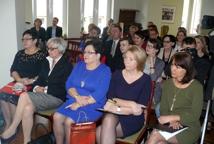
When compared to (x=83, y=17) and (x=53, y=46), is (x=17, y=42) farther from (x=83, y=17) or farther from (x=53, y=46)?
(x=83, y=17)

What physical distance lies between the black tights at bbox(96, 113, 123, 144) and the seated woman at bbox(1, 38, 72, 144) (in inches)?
32.4

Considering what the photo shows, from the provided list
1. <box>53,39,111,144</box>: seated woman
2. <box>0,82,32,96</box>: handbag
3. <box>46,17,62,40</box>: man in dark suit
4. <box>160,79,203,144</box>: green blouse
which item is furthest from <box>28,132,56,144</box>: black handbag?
<box>46,17,62,40</box>: man in dark suit

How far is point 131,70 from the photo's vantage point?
2.72 meters

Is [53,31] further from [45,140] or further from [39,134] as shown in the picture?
[45,140]

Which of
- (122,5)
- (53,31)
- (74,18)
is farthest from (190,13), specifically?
Answer: (53,31)

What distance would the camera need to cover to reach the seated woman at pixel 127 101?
250cm

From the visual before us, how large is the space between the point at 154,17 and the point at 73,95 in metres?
10.8

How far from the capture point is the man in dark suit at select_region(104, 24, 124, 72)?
4.55m

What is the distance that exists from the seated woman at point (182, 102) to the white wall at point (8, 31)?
2337mm

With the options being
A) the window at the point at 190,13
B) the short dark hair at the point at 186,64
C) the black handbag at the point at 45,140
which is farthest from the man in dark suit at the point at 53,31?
the window at the point at 190,13

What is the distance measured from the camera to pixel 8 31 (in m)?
4.03

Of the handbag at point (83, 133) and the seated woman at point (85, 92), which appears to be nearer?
the handbag at point (83, 133)

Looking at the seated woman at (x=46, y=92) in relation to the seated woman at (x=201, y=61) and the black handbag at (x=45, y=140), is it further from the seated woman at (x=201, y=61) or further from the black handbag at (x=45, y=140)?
the seated woman at (x=201, y=61)

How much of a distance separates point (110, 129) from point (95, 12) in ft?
28.4
